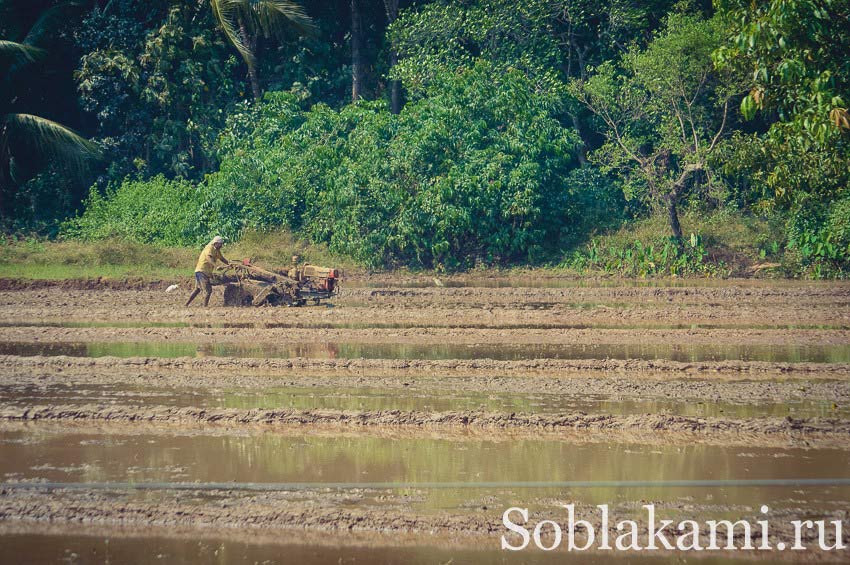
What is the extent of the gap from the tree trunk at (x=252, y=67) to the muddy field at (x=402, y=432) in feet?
49.3

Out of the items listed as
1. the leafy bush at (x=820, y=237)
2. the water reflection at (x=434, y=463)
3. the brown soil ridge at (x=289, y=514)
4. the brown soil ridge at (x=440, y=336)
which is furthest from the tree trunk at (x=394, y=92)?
the brown soil ridge at (x=289, y=514)

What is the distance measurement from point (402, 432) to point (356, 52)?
2330 centimetres

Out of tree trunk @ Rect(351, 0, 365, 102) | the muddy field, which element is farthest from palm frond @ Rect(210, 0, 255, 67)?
the muddy field

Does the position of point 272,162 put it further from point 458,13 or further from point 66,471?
point 66,471

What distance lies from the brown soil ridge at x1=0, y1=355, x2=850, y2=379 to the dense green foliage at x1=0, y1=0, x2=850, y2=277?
11.0 m

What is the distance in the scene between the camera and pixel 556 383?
34.2ft

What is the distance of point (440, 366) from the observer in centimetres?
1150

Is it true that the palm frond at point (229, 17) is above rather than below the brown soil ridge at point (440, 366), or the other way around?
above

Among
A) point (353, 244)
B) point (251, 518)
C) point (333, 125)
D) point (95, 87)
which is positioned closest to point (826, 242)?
point (353, 244)

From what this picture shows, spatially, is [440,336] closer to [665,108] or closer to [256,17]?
[665,108]

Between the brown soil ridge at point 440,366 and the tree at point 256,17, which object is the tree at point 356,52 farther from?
the brown soil ridge at point 440,366

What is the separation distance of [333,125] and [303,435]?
1900 centimetres

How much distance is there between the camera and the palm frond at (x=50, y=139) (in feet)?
84.1

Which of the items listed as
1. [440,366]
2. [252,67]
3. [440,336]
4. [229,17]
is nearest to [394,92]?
[252,67]
